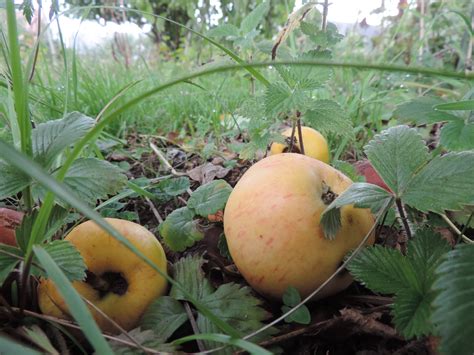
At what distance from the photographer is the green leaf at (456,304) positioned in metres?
0.46

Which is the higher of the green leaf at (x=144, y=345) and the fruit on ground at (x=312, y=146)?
the fruit on ground at (x=312, y=146)

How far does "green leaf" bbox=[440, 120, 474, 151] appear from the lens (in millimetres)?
749

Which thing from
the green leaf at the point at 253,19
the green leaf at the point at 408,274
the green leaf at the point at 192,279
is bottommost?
the green leaf at the point at 192,279

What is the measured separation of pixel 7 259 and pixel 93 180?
196 mm

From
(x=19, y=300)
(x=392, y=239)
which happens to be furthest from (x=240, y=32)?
(x=19, y=300)

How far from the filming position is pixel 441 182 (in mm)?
691

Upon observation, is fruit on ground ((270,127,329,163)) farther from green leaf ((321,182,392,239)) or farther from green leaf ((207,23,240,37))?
green leaf ((321,182,392,239))

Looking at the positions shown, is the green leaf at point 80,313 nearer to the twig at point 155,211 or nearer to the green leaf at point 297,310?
the green leaf at point 297,310

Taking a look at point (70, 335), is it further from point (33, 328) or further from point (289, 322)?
point (289, 322)

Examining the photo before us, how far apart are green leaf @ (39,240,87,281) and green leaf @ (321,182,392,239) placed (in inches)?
16.4

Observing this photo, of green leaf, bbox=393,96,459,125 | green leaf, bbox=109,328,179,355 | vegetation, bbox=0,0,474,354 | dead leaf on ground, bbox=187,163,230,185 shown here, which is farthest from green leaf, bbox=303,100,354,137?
green leaf, bbox=109,328,179,355

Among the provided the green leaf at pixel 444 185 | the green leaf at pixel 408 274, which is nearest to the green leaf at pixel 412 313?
the green leaf at pixel 408 274

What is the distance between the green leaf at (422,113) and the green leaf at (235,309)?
527 millimetres

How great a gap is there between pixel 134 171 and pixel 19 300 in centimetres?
106
